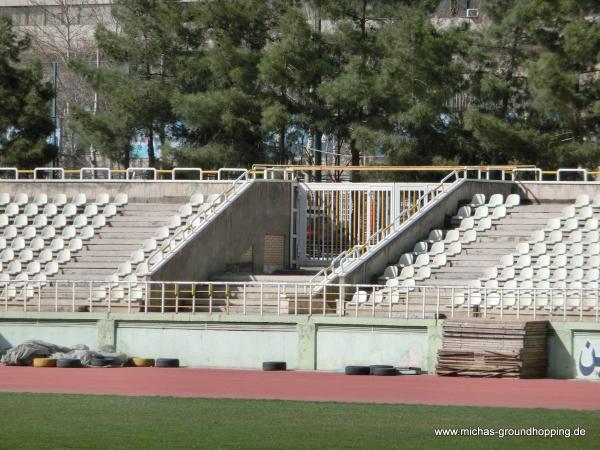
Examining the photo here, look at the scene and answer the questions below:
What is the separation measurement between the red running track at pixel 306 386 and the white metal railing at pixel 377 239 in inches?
192

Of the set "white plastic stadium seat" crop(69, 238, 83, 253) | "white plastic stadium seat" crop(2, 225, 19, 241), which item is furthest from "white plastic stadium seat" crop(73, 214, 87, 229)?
"white plastic stadium seat" crop(2, 225, 19, 241)

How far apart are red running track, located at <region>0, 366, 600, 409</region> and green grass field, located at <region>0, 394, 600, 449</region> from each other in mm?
1677

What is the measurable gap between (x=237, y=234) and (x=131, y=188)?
4.46 meters

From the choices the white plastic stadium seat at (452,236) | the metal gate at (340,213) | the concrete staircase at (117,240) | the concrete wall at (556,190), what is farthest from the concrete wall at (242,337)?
the concrete wall at (556,190)

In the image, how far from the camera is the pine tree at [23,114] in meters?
51.3

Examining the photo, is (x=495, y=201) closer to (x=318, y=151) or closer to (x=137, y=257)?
(x=137, y=257)

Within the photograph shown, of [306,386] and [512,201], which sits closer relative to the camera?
[306,386]

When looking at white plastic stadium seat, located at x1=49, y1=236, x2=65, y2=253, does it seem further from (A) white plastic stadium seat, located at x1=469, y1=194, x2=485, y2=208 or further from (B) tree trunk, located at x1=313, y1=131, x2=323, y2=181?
(B) tree trunk, located at x1=313, y1=131, x2=323, y2=181

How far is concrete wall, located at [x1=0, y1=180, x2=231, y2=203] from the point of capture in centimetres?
4347

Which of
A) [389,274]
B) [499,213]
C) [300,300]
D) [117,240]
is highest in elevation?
[499,213]

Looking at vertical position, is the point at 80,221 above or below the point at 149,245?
above

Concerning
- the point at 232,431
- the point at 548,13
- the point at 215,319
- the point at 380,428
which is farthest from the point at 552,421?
the point at 548,13

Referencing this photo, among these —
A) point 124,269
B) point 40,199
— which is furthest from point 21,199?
point 124,269

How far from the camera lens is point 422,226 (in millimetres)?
40750
